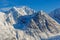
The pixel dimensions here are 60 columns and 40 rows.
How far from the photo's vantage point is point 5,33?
77.2 meters

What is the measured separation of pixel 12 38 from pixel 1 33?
487cm

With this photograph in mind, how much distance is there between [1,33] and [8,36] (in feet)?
11.1

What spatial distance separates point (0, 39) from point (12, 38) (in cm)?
432

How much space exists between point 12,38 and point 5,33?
181 inches

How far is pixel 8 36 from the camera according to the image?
74.2m

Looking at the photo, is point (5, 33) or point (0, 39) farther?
point (5, 33)

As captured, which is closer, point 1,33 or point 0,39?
point 0,39

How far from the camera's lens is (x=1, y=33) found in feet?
251

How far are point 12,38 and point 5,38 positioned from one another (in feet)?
7.09

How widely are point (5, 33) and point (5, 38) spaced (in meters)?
4.91

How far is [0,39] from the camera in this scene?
7050 cm

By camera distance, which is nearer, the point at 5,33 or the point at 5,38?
the point at 5,38

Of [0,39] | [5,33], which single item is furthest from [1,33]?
[0,39]

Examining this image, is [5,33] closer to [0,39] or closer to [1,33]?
[1,33]
